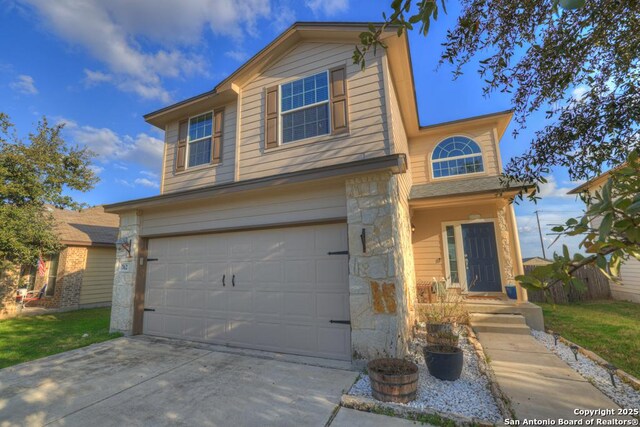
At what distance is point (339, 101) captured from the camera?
595 centimetres

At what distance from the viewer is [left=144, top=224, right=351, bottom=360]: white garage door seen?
16.5ft

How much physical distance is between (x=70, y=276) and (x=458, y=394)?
1381cm

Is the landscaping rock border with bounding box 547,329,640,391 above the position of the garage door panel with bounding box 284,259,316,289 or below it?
below

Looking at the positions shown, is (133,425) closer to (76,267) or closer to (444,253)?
(444,253)

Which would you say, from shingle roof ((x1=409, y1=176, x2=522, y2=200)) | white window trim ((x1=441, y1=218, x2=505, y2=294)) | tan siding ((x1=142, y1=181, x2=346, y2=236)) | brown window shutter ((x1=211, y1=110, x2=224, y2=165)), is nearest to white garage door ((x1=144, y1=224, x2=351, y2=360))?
tan siding ((x1=142, y1=181, x2=346, y2=236))

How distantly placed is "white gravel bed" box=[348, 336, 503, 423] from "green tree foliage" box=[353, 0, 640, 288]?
2403 millimetres

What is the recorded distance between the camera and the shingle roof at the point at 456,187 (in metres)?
7.31

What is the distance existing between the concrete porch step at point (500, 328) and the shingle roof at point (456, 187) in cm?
297

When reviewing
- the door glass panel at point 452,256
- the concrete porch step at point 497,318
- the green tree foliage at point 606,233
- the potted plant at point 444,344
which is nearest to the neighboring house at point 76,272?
the potted plant at point 444,344

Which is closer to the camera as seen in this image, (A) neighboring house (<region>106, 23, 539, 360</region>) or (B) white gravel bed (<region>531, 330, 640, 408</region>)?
(B) white gravel bed (<region>531, 330, 640, 408</region>)

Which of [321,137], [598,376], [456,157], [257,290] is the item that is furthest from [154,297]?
[456,157]

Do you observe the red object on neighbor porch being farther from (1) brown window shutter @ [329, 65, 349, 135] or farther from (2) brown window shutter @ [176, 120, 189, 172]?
(1) brown window shutter @ [329, 65, 349, 135]

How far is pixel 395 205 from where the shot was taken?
4832 mm

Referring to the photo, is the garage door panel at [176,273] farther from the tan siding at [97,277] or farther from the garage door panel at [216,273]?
the tan siding at [97,277]
